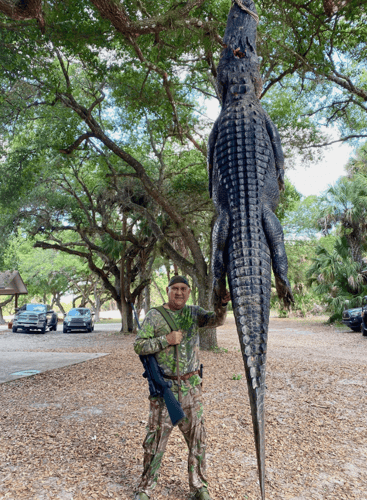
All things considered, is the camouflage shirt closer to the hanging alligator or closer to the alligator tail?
the hanging alligator

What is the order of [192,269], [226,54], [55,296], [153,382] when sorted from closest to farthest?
1. [226,54]
2. [153,382]
3. [192,269]
4. [55,296]

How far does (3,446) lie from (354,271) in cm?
1776

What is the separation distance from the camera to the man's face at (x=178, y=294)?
287 cm

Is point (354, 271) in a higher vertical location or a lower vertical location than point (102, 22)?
lower

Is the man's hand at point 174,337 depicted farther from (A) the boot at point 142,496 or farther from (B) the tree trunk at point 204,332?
(B) the tree trunk at point 204,332

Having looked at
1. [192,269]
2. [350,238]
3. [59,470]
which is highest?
[350,238]

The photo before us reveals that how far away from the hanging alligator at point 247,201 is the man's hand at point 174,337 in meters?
0.64

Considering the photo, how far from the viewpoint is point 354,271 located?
739 inches

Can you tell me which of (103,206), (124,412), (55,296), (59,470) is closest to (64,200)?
(103,206)

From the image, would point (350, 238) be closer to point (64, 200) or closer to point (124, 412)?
point (64, 200)

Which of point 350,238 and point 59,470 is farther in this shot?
point 350,238

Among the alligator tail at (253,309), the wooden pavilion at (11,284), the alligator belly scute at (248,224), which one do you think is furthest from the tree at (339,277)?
the alligator tail at (253,309)

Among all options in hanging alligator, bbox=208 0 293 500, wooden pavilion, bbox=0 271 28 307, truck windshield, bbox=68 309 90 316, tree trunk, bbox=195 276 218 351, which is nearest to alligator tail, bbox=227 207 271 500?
hanging alligator, bbox=208 0 293 500

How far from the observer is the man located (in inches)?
110
